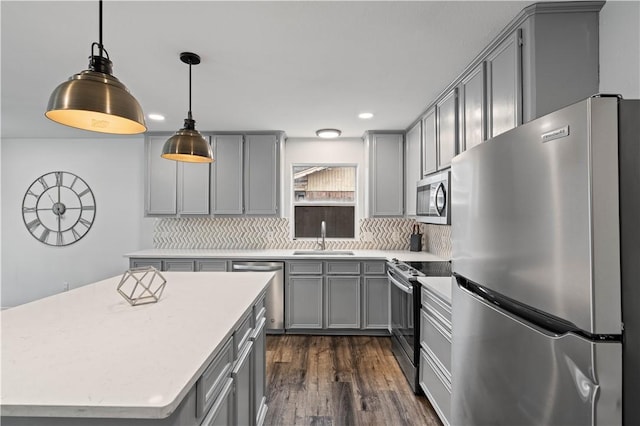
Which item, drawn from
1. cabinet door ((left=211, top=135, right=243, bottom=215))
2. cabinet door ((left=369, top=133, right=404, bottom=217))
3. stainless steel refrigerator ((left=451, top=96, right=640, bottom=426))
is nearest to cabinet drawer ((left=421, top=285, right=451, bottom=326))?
stainless steel refrigerator ((left=451, top=96, right=640, bottom=426))

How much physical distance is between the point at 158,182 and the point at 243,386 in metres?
3.28

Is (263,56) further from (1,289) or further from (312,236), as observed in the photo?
(1,289)

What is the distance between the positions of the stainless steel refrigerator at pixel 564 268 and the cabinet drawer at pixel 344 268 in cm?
251

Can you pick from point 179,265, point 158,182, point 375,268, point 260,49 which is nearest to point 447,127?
point 260,49

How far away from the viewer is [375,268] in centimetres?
370

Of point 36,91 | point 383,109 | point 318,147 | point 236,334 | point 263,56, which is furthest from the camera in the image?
point 318,147

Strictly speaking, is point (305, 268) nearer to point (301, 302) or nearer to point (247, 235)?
point (301, 302)

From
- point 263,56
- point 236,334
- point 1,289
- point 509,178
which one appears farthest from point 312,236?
point 1,289

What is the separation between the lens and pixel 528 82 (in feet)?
5.28

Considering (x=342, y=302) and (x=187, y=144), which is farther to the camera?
(x=342, y=302)

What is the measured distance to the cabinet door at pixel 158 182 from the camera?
161 inches

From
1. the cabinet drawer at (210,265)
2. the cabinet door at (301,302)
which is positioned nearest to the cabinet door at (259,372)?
the cabinet door at (301,302)

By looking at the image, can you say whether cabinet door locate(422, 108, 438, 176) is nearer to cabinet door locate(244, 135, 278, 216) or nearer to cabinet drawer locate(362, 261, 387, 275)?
cabinet drawer locate(362, 261, 387, 275)

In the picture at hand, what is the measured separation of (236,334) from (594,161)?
4.53ft
